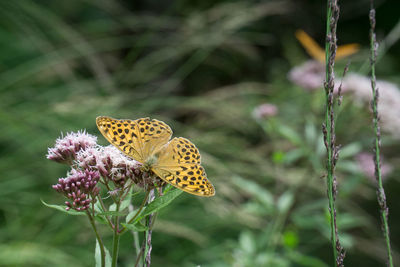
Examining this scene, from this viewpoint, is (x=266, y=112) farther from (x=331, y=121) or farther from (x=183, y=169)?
(x=331, y=121)

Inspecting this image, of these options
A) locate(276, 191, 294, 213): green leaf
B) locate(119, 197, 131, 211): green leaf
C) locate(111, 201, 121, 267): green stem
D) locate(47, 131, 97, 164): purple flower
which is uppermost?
locate(276, 191, 294, 213): green leaf

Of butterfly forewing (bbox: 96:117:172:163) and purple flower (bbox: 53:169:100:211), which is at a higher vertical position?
butterfly forewing (bbox: 96:117:172:163)

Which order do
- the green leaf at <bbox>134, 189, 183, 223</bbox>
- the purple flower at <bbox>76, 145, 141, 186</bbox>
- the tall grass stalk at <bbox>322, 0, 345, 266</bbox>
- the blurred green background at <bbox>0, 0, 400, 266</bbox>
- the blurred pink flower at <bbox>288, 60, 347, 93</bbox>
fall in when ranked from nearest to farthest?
1. the tall grass stalk at <bbox>322, 0, 345, 266</bbox>
2. the green leaf at <bbox>134, 189, 183, 223</bbox>
3. the purple flower at <bbox>76, 145, 141, 186</bbox>
4. the blurred green background at <bbox>0, 0, 400, 266</bbox>
5. the blurred pink flower at <bbox>288, 60, 347, 93</bbox>

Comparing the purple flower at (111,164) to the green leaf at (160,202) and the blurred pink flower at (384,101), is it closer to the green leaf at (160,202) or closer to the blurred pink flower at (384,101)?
the green leaf at (160,202)

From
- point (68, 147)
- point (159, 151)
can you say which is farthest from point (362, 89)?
point (68, 147)

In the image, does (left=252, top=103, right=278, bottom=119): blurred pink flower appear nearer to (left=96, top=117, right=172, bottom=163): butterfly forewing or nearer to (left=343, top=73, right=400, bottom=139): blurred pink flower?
(left=343, top=73, right=400, bottom=139): blurred pink flower

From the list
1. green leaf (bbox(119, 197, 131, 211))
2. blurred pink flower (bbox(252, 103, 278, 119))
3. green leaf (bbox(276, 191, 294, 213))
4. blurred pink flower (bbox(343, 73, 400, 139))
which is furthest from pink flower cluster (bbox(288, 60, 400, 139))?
green leaf (bbox(119, 197, 131, 211))

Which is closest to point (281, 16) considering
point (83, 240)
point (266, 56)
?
point (266, 56)
